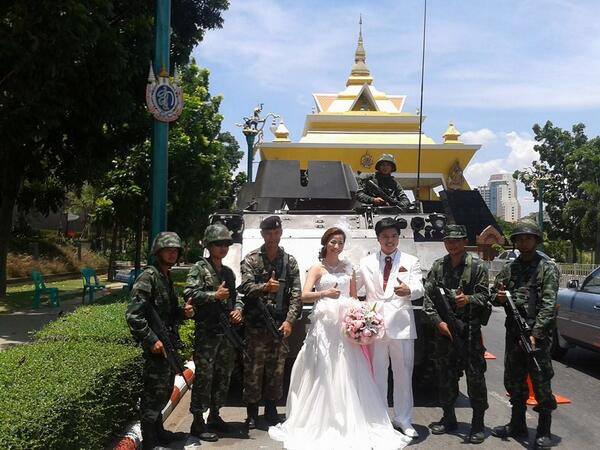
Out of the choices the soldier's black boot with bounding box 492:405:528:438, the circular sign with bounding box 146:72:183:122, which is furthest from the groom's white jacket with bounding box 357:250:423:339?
the circular sign with bounding box 146:72:183:122

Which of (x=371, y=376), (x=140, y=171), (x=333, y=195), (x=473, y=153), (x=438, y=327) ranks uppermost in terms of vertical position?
(x=473, y=153)

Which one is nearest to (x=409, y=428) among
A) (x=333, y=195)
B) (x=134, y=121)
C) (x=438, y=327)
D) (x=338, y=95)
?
(x=438, y=327)

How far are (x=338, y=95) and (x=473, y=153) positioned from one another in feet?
32.8

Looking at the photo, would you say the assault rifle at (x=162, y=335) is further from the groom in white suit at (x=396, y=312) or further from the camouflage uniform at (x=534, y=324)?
the camouflage uniform at (x=534, y=324)

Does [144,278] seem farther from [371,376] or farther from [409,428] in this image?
[409,428]

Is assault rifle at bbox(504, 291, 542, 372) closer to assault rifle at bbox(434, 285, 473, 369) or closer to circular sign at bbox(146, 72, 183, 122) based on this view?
assault rifle at bbox(434, 285, 473, 369)

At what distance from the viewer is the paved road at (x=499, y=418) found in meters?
5.56

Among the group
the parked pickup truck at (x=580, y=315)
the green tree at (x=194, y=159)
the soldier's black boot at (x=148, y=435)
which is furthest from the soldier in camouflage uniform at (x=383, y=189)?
the green tree at (x=194, y=159)

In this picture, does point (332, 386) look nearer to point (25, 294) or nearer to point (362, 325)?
point (362, 325)

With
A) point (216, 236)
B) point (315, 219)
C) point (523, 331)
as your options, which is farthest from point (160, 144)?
point (523, 331)

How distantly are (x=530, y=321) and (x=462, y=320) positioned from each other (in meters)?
0.56

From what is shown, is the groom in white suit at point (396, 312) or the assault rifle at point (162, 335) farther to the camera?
the groom in white suit at point (396, 312)

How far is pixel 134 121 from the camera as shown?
13664 mm

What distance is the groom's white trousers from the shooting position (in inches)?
223
